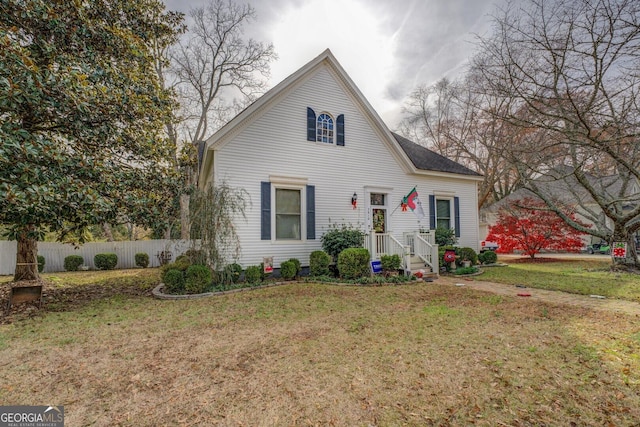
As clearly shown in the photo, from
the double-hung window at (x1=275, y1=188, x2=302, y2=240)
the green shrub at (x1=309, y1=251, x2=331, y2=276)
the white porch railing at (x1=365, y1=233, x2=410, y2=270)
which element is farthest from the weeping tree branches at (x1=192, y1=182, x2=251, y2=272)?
the white porch railing at (x1=365, y1=233, x2=410, y2=270)

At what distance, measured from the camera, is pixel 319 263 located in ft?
30.3

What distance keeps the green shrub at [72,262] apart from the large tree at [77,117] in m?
5.72

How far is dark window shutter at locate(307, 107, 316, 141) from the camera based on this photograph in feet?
33.0

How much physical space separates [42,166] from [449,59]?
11.2 metres

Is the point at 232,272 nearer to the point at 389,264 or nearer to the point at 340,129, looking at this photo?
the point at 389,264

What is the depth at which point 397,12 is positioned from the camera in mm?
9078

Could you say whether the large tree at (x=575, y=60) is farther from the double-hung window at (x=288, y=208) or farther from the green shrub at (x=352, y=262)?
the double-hung window at (x=288, y=208)

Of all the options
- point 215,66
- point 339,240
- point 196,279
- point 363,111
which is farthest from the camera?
point 215,66

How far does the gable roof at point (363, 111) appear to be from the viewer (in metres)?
8.93

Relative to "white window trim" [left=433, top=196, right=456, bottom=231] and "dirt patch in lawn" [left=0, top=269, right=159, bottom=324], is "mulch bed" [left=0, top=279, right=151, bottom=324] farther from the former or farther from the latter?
"white window trim" [left=433, top=196, right=456, bottom=231]

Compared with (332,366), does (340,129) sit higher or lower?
higher

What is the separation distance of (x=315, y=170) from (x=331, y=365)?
742 centimetres

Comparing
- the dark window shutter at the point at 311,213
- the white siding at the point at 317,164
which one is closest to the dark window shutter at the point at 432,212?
the white siding at the point at 317,164

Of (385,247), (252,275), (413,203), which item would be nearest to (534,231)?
(413,203)
